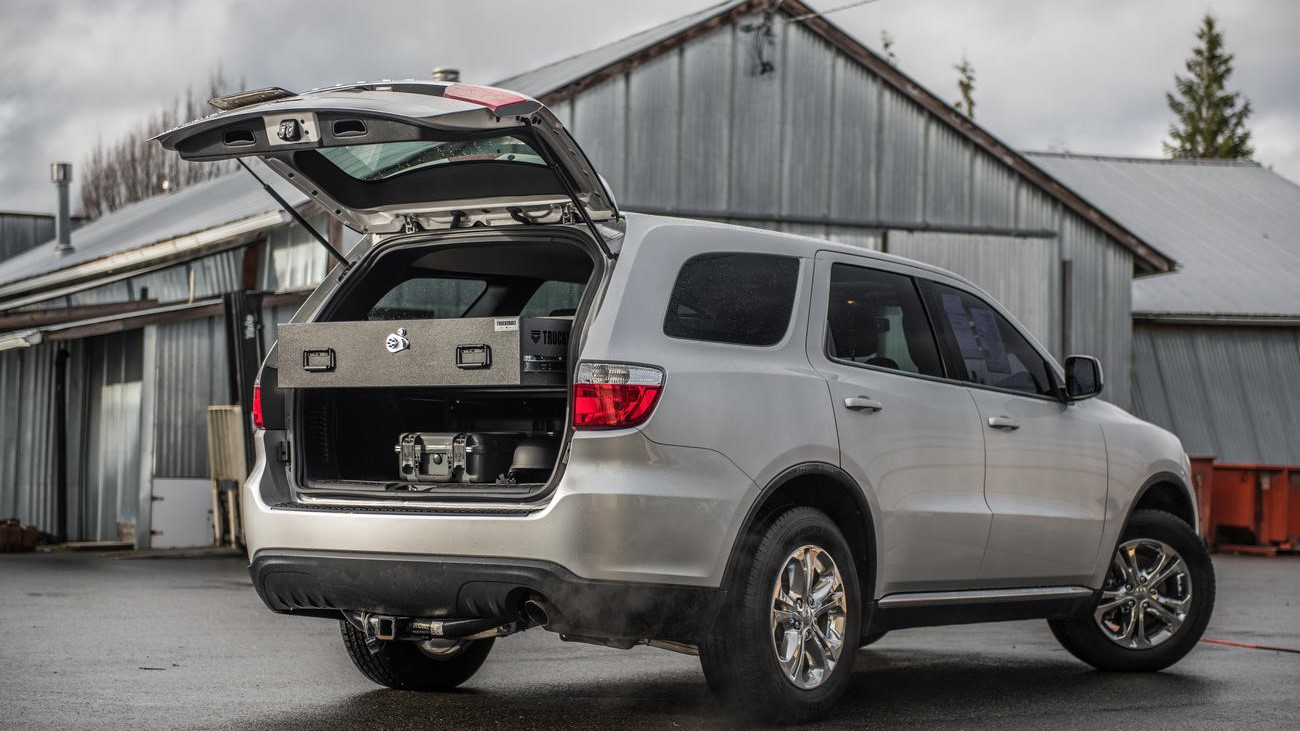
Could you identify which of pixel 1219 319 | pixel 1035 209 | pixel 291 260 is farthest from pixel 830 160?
pixel 1219 319

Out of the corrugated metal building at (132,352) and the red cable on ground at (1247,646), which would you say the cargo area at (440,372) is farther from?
the corrugated metal building at (132,352)

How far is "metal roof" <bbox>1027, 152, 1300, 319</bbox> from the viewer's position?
26.9 metres

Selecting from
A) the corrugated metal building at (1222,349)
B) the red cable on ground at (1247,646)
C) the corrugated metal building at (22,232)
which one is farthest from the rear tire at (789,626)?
the corrugated metal building at (22,232)

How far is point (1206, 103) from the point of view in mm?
66688

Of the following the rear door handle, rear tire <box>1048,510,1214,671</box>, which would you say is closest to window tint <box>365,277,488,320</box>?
the rear door handle

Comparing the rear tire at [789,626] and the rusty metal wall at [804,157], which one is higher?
the rusty metal wall at [804,157]

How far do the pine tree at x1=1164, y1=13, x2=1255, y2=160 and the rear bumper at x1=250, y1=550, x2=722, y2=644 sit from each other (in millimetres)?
63912

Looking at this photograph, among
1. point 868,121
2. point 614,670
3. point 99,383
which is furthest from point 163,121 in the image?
point 614,670

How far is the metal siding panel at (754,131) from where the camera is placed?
20.4m

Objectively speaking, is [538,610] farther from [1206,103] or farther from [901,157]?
[1206,103]

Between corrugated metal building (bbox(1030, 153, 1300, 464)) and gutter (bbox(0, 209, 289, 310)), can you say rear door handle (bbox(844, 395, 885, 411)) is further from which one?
corrugated metal building (bbox(1030, 153, 1300, 464))

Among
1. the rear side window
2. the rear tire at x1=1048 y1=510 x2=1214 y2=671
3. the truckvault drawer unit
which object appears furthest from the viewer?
the rear tire at x1=1048 y1=510 x2=1214 y2=671

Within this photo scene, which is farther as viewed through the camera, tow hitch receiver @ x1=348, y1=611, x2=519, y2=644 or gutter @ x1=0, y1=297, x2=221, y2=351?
gutter @ x1=0, y1=297, x2=221, y2=351

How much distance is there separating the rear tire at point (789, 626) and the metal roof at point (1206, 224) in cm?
2053
